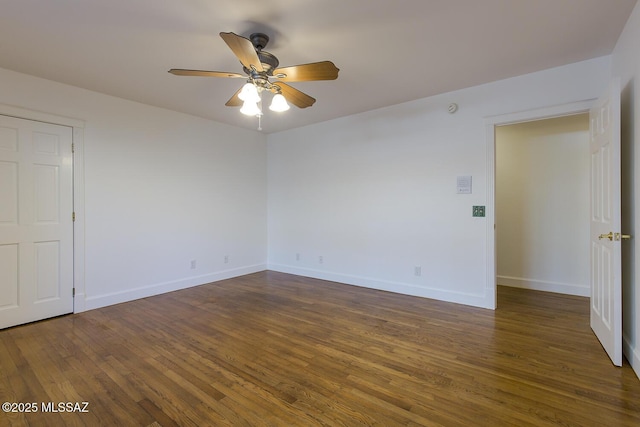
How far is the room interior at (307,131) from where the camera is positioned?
2.23 meters

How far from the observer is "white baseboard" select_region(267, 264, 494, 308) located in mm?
3518

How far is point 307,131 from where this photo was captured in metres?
5.12

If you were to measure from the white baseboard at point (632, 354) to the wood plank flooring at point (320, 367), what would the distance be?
6cm

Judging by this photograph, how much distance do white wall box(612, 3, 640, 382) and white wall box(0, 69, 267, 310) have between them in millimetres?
4754

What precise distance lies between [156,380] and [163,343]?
2.04 ft

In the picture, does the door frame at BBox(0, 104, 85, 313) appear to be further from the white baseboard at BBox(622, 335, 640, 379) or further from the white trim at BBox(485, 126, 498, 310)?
the white baseboard at BBox(622, 335, 640, 379)

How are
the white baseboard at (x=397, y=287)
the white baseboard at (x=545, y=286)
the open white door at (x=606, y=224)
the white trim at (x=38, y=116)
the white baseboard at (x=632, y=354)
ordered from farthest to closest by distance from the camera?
1. the white baseboard at (x=545, y=286)
2. the white baseboard at (x=397, y=287)
3. the white trim at (x=38, y=116)
4. the open white door at (x=606, y=224)
5. the white baseboard at (x=632, y=354)

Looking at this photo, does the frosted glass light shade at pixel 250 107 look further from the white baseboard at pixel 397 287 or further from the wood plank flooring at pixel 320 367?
the white baseboard at pixel 397 287

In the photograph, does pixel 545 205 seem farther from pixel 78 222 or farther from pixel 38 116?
pixel 38 116

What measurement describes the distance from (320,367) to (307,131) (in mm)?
3855

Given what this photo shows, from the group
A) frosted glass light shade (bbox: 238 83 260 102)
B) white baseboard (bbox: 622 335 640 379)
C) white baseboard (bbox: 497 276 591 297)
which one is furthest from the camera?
white baseboard (bbox: 497 276 591 297)

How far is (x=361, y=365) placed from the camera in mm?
2270

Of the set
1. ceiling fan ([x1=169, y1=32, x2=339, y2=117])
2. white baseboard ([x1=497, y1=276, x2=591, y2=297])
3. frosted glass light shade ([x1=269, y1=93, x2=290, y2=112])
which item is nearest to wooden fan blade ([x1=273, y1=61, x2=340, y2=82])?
ceiling fan ([x1=169, y1=32, x2=339, y2=117])

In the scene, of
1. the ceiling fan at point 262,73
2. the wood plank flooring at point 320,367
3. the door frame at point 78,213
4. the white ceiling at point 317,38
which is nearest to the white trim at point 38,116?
the door frame at point 78,213
